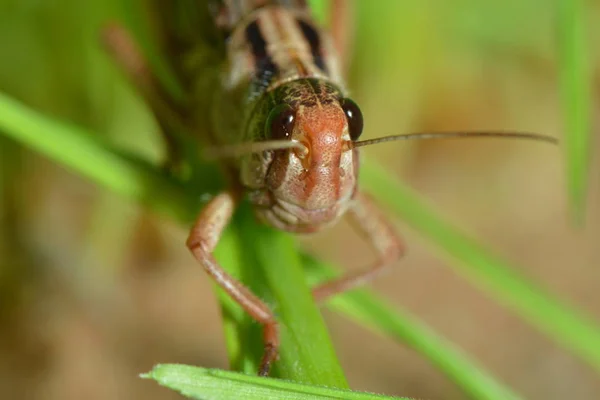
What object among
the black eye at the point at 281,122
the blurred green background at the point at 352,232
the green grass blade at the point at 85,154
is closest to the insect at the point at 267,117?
the black eye at the point at 281,122

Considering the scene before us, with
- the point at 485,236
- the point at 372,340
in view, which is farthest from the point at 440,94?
the point at 372,340

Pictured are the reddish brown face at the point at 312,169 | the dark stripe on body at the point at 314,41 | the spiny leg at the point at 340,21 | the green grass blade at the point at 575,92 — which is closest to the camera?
the reddish brown face at the point at 312,169

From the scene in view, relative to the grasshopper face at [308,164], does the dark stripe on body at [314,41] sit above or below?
above

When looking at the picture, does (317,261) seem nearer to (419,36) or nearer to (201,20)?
(201,20)

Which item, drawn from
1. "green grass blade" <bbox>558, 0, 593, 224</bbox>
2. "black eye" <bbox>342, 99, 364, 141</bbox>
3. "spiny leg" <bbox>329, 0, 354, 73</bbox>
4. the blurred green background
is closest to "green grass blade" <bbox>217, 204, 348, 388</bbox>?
"black eye" <bbox>342, 99, 364, 141</bbox>

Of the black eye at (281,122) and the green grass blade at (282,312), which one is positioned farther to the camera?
the black eye at (281,122)

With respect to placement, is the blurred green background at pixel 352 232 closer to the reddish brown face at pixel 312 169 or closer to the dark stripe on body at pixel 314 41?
the dark stripe on body at pixel 314 41
